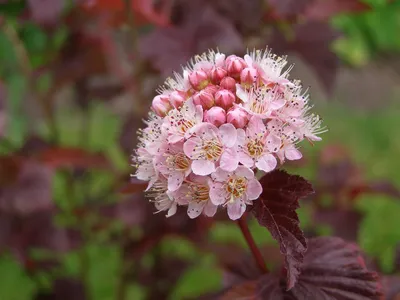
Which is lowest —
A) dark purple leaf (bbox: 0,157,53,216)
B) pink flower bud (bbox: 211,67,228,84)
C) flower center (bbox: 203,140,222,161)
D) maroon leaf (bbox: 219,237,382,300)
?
maroon leaf (bbox: 219,237,382,300)

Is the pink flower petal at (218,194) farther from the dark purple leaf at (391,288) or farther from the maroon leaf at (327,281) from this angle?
the dark purple leaf at (391,288)

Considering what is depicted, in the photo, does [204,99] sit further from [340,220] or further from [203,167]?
[340,220]

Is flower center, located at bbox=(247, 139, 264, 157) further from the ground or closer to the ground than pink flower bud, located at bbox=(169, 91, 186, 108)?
closer to the ground

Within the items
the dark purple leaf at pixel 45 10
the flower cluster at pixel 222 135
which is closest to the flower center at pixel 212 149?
the flower cluster at pixel 222 135

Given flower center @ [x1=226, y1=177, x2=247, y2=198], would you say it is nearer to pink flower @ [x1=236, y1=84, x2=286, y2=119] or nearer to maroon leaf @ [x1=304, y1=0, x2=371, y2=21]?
pink flower @ [x1=236, y1=84, x2=286, y2=119]

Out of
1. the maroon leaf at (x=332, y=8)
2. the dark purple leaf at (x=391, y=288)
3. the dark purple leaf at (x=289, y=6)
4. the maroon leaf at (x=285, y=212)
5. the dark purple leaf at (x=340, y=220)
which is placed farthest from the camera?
the dark purple leaf at (x=340, y=220)

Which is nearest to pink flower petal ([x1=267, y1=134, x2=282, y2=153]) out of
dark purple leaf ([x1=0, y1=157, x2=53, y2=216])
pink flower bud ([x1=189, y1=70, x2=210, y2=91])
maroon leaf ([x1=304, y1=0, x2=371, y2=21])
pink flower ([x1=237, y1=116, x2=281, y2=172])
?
pink flower ([x1=237, y1=116, x2=281, y2=172])
